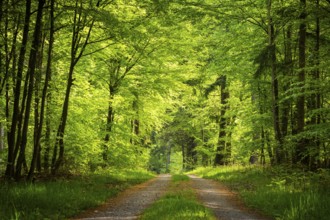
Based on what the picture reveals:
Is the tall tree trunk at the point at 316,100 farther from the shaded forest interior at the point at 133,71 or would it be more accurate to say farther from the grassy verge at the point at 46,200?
the grassy verge at the point at 46,200

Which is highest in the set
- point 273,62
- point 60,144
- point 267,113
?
point 273,62

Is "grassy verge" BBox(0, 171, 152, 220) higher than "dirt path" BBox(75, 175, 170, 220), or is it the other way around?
"grassy verge" BBox(0, 171, 152, 220)

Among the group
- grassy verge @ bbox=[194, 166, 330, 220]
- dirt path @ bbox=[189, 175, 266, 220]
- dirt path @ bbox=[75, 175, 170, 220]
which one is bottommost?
dirt path @ bbox=[75, 175, 170, 220]

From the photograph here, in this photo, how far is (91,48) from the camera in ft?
52.8

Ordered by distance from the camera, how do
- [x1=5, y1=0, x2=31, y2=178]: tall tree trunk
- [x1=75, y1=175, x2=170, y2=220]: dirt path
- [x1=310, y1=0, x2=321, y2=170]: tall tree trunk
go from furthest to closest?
1. [x1=310, y1=0, x2=321, y2=170]: tall tree trunk
2. [x1=5, y1=0, x2=31, y2=178]: tall tree trunk
3. [x1=75, y1=175, x2=170, y2=220]: dirt path

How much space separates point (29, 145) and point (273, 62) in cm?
1130

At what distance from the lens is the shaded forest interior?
452 inches

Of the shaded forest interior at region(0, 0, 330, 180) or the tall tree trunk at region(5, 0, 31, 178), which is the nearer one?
the tall tree trunk at region(5, 0, 31, 178)

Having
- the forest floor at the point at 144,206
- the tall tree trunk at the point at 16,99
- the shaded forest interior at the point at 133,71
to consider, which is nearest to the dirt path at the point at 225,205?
the forest floor at the point at 144,206

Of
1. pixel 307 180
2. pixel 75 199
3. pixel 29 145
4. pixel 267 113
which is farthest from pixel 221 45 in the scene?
pixel 75 199

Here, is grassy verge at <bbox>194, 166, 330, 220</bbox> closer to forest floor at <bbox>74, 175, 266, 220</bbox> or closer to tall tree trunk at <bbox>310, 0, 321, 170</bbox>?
forest floor at <bbox>74, 175, 266, 220</bbox>

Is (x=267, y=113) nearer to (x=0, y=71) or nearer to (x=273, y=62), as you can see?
(x=273, y=62)

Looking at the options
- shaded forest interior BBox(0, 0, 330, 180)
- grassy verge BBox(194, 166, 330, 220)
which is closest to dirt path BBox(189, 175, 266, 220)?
grassy verge BBox(194, 166, 330, 220)

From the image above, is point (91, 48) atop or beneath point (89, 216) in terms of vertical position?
atop
